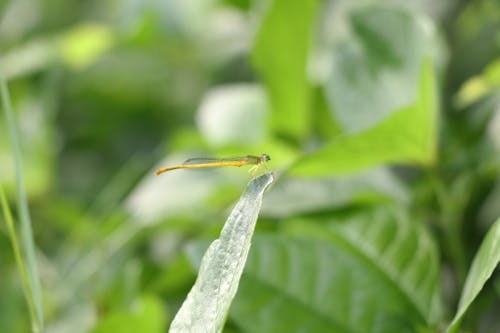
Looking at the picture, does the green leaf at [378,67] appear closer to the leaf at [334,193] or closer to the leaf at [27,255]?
the leaf at [334,193]

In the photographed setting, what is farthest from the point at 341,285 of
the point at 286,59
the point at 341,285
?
the point at 286,59

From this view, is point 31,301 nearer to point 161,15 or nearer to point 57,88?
point 161,15

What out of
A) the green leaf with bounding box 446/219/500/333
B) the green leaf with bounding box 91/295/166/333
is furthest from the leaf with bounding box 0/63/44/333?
the green leaf with bounding box 446/219/500/333

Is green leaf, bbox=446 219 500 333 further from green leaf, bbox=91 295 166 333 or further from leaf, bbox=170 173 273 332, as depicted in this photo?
green leaf, bbox=91 295 166 333

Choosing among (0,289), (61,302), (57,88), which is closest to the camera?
(61,302)

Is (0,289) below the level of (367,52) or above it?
below

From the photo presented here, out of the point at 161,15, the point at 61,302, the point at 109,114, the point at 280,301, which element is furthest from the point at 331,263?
the point at 109,114

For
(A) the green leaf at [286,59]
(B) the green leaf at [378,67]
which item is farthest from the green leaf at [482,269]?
(A) the green leaf at [286,59]
